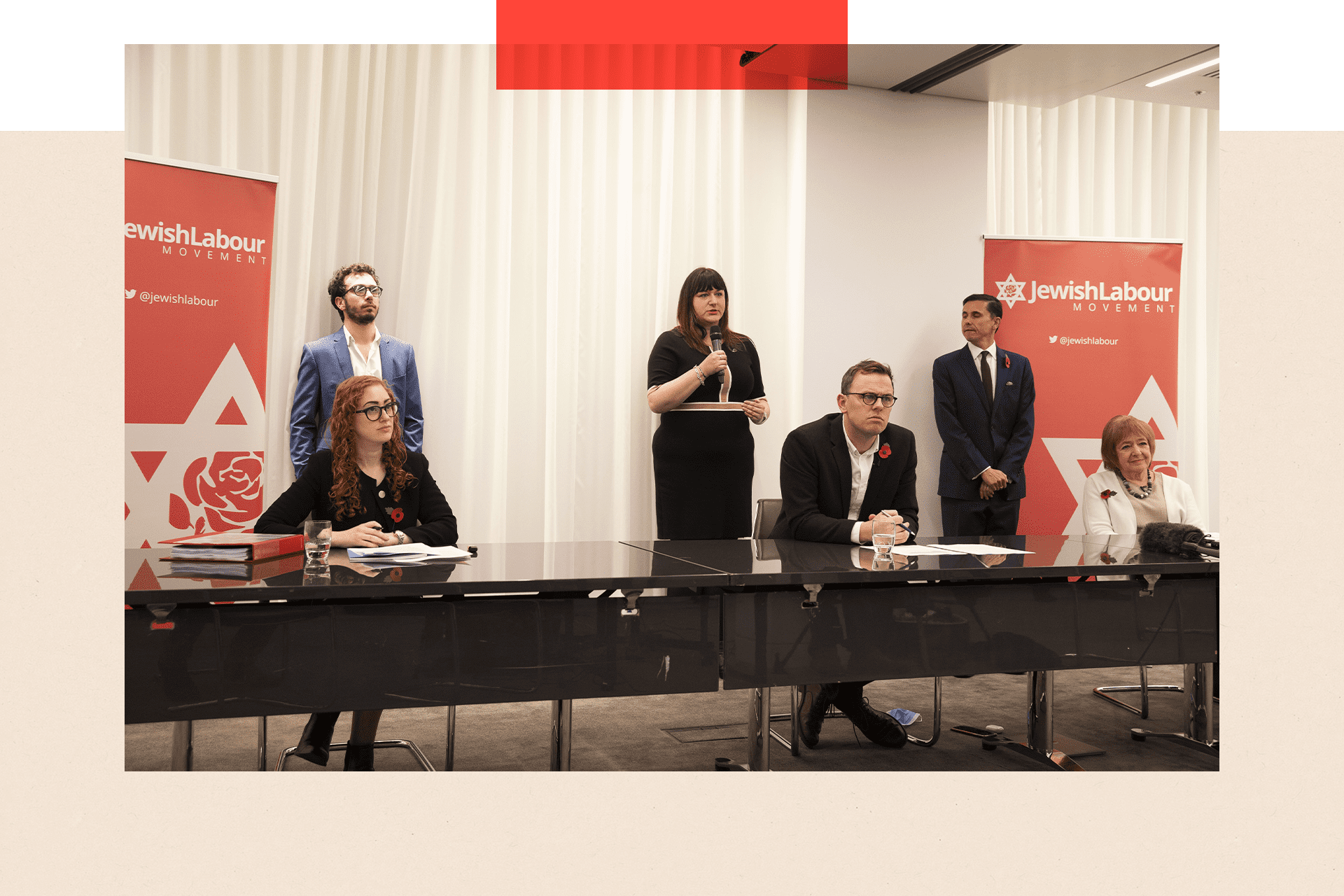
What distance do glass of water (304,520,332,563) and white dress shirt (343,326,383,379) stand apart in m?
1.98

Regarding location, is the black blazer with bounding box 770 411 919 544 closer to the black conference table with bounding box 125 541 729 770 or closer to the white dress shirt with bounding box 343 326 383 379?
the black conference table with bounding box 125 541 729 770

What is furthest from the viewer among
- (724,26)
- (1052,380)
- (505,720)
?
(1052,380)

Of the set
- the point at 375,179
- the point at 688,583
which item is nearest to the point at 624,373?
the point at 375,179

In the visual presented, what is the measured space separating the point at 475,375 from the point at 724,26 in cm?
219

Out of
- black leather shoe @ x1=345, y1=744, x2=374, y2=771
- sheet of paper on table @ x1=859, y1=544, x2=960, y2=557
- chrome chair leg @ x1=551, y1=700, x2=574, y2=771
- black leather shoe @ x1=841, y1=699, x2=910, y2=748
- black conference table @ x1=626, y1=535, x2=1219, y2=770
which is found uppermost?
sheet of paper on table @ x1=859, y1=544, x2=960, y2=557

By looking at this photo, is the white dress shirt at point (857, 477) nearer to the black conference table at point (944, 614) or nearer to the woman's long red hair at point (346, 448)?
the black conference table at point (944, 614)

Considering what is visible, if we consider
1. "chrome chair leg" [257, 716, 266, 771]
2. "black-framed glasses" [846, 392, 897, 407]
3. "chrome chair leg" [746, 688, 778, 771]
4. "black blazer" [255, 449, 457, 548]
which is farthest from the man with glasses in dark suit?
"chrome chair leg" [257, 716, 266, 771]

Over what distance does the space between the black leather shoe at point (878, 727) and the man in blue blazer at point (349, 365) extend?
2244 mm

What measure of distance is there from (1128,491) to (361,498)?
2.79 meters

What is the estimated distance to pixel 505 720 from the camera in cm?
405

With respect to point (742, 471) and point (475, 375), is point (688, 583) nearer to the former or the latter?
point (742, 471)

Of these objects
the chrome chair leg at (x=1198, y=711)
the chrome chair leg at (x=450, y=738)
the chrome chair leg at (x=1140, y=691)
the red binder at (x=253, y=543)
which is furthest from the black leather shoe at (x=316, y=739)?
the chrome chair leg at (x=1140, y=691)

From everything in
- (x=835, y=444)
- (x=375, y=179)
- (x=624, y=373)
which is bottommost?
(x=835, y=444)

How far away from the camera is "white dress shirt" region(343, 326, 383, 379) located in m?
4.59
